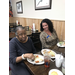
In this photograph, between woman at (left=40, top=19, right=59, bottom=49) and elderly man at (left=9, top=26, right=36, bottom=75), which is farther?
woman at (left=40, top=19, right=59, bottom=49)

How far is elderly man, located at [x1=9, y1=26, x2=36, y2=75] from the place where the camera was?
33.7 inches

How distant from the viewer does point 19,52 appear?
1.02 meters

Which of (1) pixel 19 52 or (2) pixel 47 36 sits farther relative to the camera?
(2) pixel 47 36

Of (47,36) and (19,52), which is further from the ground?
(47,36)

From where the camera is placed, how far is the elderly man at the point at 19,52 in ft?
2.81

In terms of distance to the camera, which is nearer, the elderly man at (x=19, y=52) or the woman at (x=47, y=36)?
the elderly man at (x=19, y=52)
